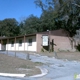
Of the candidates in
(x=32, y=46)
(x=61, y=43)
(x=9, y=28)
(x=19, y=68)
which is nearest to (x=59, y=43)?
(x=61, y=43)

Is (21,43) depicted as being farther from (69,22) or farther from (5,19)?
(5,19)

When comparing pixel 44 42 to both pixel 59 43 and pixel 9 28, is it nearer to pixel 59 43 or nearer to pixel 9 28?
pixel 59 43

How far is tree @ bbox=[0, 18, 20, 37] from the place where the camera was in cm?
6588

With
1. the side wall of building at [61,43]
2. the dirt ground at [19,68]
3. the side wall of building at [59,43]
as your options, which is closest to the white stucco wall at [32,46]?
the side wall of building at [59,43]

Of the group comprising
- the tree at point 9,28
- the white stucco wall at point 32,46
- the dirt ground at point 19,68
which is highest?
the tree at point 9,28

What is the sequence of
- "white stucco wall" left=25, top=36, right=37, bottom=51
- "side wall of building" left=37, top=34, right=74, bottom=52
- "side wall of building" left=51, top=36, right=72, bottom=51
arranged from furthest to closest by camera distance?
"side wall of building" left=51, top=36, right=72, bottom=51
"white stucco wall" left=25, top=36, right=37, bottom=51
"side wall of building" left=37, top=34, right=74, bottom=52

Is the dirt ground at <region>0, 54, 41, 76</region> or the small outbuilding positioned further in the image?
the small outbuilding

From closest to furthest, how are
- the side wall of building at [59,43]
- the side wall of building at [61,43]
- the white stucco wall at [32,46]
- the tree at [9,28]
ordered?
the side wall of building at [59,43] → the white stucco wall at [32,46] → the side wall of building at [61,43] → the tree at [9,28]

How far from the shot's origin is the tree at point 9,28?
6588 centimetres

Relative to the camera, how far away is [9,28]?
220 feet

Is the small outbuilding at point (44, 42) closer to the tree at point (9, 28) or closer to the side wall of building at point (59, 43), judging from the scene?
the side wall of building at point (59, 43)

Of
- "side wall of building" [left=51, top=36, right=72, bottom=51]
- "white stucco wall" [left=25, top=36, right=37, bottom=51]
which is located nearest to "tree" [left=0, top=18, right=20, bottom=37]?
"white stucco wall" [left=25, top=36, right=37, bottom=51]

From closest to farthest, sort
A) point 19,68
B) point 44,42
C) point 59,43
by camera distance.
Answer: point 19,68 → point 44,42 → point 59,43

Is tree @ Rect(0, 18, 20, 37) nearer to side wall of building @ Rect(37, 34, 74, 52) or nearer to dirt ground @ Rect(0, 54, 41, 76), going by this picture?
side wall of building @ Rect(37, 34, 74, 52)
